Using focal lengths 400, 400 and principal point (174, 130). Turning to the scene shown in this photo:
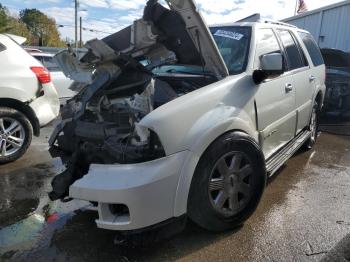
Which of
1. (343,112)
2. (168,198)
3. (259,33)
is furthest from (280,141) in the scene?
(343,112)

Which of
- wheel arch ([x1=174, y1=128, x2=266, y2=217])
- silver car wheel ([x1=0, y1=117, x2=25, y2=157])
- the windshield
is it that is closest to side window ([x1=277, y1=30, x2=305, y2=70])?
the windshield

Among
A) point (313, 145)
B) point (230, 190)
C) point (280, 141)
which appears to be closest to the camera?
point (230, 190)

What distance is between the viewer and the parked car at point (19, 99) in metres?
5.44

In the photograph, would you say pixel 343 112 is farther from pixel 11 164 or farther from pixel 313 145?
pixel 11 164

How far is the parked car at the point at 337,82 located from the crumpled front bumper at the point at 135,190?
23.3ft

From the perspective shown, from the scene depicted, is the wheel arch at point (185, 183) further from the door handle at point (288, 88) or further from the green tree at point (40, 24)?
the green tree at point (40, 24)

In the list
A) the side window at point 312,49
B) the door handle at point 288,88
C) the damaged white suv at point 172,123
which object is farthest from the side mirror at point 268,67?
the side window at point 312,49

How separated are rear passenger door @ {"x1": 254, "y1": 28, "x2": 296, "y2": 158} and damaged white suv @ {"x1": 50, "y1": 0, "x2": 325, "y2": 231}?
0.01 metres

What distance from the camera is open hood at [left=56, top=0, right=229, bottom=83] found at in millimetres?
3395

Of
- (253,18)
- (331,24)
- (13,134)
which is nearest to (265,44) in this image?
(253,18)

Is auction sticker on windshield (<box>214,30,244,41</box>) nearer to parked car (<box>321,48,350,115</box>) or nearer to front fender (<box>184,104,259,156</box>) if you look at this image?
front fender (<box>184,104,259,156</box>)

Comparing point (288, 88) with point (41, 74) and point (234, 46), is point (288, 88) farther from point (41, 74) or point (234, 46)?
point (41, 74)

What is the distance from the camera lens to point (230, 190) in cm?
341

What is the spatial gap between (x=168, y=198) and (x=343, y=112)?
25.4 feet
